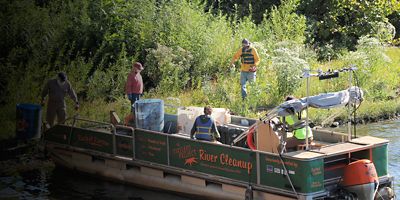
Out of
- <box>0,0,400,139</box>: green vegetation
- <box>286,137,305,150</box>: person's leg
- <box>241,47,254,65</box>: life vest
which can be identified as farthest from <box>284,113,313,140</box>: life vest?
<box>241,47,254,65</box>: life vest

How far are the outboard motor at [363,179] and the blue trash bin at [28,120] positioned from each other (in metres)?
7.60

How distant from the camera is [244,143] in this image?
546 inches

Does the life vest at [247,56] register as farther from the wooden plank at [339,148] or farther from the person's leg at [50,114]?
the wooden plank at [339,148]

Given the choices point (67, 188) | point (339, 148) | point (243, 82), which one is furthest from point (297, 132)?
point (243, 82)

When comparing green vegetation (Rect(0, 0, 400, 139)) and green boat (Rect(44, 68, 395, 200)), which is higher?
green vegetation (Rect(0, 0, 400, 139))

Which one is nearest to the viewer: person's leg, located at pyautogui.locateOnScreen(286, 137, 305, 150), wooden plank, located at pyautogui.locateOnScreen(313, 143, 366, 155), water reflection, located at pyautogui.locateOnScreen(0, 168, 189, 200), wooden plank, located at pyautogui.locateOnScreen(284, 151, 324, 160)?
wooden plank, located at pyautogui.locateOnScreen(284, 151, 324, 160)

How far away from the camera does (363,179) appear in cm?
1184

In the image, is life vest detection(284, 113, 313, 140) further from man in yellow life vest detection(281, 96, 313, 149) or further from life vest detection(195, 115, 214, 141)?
life vest detection(195, 115, 214, 141)

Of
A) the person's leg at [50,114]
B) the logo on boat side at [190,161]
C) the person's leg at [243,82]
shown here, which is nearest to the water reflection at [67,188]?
the logo on boat side at [190,161]

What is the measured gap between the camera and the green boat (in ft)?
39.0

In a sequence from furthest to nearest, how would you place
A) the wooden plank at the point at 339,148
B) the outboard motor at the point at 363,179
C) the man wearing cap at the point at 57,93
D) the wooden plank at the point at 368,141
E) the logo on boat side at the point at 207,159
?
the man wearing cap at the point at 57,93, the logo on boat side at the point at 207,159, the wooden plank at the point at 368,141, the wooden plank at the point at 339,148, the outboard motor at the point at 363,179

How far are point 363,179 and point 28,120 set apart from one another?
797cm

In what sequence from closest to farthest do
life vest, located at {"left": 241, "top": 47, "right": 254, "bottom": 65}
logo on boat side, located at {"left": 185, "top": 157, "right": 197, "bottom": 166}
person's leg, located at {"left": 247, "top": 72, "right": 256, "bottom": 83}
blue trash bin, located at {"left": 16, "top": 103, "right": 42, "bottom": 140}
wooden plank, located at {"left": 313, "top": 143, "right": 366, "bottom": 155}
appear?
1. wooden plank, located at {"left": 313, "top": 143, "right": 366, "bottom": 155}
2. logo on boat side, located at {"left": 185, "top": 157, "right": 197, "bottom": 166}
3. blue trash bin, located at {"left": 16, "top": 103, "right": 42, "bottom": 140}
4. life vest, located at {"left": 241, "top": 47, "right": 254, "bottom": 65}
5. person's leg, located at {"left": 247, "top": 72, "right": 256, "bottom": 83}

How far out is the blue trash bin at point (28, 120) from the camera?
16422 mm
